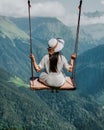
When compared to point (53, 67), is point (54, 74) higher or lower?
lower

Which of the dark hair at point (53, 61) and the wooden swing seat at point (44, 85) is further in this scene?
the wooden swing seat at point (44, 85)

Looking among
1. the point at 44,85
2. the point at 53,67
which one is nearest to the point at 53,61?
the point at 53,67

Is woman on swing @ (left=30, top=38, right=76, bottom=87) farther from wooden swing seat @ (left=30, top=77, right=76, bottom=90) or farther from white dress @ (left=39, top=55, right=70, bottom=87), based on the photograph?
wooden swing seat @ (left=30, top=77, right=76, bottom=90)

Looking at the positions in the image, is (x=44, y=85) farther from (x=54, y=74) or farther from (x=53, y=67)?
(x=53, y=67)

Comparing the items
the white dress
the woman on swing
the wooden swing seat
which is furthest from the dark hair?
the wooden swing seat

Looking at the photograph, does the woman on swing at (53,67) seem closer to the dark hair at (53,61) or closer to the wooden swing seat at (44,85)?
the dark hair at (53,61)

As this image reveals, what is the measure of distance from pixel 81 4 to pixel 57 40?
4.93ft

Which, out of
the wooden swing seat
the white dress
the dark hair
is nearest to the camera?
the dark hair

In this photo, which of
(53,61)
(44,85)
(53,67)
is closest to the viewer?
(53,61)

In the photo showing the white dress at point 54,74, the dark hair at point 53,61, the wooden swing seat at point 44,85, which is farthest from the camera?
the white dress at point 54,74

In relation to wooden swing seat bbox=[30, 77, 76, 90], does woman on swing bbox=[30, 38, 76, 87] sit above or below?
above

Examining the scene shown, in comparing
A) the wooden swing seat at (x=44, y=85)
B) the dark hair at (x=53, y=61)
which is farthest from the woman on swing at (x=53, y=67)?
the wooden swing seat at (x=44, y=85)

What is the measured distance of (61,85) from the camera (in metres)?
14.1

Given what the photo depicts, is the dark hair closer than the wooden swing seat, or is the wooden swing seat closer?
the dark hair
